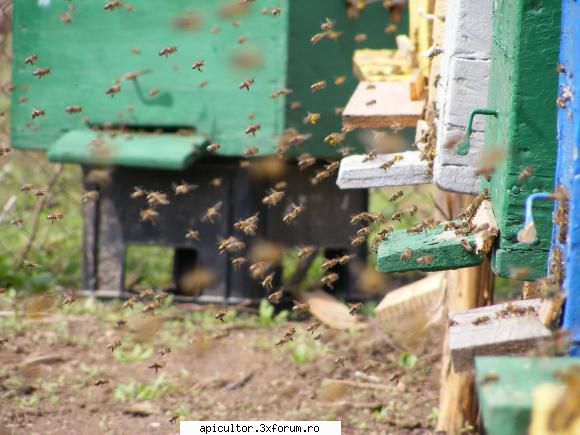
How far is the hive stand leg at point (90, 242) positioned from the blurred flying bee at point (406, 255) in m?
3.10

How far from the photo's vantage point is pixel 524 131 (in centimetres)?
235

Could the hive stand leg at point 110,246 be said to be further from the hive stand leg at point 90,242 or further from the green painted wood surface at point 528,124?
the green painted wood surface at point 528,124

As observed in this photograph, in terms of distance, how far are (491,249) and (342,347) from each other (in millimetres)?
2434

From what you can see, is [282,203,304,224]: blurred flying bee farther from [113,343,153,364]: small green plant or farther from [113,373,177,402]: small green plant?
[113,343,153,364]: small green plant

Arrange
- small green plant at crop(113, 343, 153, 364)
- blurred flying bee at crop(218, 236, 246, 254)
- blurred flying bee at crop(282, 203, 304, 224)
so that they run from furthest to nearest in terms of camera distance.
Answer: small green plant at crop(113, 343, 153, 364)
blurred flying bee at crop(218, 236, 246, 254)
blurred flying bee at crop(282, 203, 304, 224)

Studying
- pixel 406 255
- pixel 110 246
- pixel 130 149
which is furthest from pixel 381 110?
pixel 110 246

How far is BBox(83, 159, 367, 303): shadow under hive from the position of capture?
206 inches

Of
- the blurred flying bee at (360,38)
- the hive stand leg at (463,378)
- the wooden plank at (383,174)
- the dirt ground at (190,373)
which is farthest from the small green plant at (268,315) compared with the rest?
the wooden plank at (383,174)

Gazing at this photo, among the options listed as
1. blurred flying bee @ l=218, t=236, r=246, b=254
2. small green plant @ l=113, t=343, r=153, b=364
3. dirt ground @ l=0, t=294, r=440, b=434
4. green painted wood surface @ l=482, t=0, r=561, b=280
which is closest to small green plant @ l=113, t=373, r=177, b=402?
dirt ground @ l=0, t=294, r=440, b=434

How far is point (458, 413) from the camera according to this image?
12.3ft

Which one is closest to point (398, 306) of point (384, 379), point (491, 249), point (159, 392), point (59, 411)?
point (384, 379)

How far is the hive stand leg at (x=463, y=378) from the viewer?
3.74 m

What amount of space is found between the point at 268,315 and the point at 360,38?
4.80 feet

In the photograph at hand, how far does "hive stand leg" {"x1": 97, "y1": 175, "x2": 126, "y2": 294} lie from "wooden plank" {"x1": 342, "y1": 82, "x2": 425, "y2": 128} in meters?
2.09
